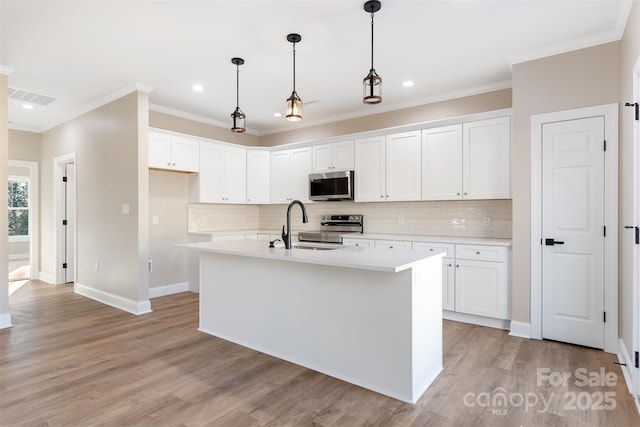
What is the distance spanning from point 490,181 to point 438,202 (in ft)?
2.68

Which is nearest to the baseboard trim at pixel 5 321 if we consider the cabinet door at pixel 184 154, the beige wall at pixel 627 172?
the cabinet door at pixel 184 154

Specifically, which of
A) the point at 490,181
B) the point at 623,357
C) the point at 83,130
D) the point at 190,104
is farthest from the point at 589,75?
the point at 83,130

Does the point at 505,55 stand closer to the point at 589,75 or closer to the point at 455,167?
the point at 589,75

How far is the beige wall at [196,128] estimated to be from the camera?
5.09 metres

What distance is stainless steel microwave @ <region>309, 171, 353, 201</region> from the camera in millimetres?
5074

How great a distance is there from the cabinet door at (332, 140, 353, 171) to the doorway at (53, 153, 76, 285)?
14.4ft

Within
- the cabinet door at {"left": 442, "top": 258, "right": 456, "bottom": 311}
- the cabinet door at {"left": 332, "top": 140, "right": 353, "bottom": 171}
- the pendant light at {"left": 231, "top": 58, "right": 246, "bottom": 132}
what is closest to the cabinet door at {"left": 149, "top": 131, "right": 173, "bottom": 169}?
the pendant light at {"left": 231, "top": 58, "right": 246, "bottom": 132}

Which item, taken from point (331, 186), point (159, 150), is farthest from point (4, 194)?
point (331, 186)

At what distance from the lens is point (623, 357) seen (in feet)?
9.04

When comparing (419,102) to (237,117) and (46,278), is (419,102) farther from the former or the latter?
(46,278)

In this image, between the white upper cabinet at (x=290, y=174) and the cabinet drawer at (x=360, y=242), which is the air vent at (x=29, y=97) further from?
the cabinet drawer at (x=360, y=242)

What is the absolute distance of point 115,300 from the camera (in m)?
4.58

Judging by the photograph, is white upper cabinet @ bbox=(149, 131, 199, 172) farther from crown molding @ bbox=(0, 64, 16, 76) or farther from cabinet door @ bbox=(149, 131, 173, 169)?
crown molding @ bbox=(0, 64, 16, 76)

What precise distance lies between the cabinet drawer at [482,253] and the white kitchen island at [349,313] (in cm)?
127
